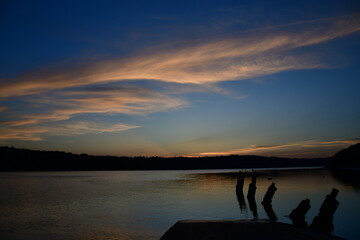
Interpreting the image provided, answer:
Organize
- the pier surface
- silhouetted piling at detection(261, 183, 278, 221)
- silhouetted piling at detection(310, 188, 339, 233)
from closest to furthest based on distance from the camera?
the pier surface → silhouetted piling at detection(310, 188, 339, 233) → silhouetted piling at detection(261, 183, 278, 221)

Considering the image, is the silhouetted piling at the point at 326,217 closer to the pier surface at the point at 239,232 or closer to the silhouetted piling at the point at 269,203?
the pier surface at the point at 239,232

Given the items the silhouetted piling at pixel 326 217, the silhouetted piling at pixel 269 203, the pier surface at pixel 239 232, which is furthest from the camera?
the silhouetted piling at pixel 269 203

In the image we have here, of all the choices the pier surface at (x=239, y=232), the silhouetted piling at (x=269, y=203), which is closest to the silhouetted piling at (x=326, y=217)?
the pier surface at (x=239, y=232)

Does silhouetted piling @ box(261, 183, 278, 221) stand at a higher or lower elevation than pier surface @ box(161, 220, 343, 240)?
lower

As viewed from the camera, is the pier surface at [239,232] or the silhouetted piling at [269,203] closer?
the pier surface at [239,232]

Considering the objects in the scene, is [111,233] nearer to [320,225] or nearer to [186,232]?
[186,232]

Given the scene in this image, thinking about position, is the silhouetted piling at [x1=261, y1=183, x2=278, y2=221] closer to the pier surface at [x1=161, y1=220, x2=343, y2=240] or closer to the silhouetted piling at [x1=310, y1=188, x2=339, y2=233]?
the silhouetted piling at [x1=310, y1=188, x2=339, y2=233]

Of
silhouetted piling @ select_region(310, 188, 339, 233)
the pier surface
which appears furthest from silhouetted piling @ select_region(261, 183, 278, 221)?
the pier surface

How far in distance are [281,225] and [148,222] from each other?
→ 18782 mm

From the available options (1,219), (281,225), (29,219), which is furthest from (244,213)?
(1,219)

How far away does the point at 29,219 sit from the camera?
34562 mm

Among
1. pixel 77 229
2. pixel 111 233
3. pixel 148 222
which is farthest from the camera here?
pixel 148 222

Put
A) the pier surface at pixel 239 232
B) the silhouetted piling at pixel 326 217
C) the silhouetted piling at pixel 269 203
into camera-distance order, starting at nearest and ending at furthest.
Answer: the pier surface at pixel 239 232, the silhouetted piling at pixel 326 217, the silhouetted piling at pixel 269 203

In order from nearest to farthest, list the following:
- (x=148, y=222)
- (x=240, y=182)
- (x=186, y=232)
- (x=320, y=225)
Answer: (x=186, y=232)
(x=320, y=225)
(x=148, y=222)
(x=240, y=182)
